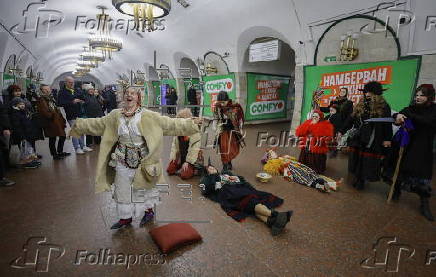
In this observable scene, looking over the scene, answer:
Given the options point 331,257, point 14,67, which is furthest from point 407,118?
point 14,67

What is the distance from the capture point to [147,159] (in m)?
2.60

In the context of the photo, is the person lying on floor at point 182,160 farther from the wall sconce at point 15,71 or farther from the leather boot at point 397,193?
the wall sconce at point 15,71

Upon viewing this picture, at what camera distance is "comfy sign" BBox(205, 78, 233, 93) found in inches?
447

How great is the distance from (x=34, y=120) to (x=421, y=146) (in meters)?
7.51

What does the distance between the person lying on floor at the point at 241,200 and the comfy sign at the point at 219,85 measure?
7971 millimetres

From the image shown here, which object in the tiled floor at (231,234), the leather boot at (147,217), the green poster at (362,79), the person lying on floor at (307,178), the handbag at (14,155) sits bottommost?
the tiled floor at (231,234)

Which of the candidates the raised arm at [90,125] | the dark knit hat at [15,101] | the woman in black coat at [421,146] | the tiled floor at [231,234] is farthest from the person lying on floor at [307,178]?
the dark knit hat at [15,101]

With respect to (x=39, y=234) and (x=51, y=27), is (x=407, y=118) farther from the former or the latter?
(x=51, y=27)

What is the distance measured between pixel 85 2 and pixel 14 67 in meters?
6.36

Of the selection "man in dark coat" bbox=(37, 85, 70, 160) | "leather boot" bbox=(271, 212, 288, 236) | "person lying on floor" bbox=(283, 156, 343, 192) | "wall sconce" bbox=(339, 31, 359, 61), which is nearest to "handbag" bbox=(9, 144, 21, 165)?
"man in dark coat" bbox=(37, 85, 70, 160)

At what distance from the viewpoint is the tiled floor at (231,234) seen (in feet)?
7.61

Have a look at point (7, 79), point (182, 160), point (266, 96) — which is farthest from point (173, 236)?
point (7, 79)

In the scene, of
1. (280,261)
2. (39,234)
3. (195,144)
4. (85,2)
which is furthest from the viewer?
(85,2)

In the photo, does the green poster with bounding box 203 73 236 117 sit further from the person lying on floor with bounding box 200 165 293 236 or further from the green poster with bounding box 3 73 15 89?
the green poster with bounding box 3 73 15 89
